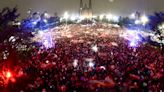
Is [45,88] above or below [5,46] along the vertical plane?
below

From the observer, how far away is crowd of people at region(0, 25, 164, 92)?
21.6m

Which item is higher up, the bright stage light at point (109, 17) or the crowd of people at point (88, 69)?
the bright stage light at point (109, 17)

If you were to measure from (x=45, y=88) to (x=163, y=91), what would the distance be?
6.79m

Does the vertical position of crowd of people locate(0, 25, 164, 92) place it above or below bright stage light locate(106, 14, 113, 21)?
below

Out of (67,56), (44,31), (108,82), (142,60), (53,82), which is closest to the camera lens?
(108,82)

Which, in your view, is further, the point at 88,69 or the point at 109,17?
the point at 109,17

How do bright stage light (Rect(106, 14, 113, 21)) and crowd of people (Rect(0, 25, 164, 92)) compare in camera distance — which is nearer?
crowd of people (Rect(0, 25, 164, 92))

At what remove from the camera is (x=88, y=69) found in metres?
25.5

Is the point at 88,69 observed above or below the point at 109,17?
below

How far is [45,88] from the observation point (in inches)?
870

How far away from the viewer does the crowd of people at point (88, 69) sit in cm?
2162

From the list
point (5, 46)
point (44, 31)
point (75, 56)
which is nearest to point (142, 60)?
point (75, 56)

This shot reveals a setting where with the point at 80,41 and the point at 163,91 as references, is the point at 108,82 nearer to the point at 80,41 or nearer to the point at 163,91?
the point at 163,91

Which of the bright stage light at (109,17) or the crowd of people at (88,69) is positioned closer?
the crowd of people at (88,69)
